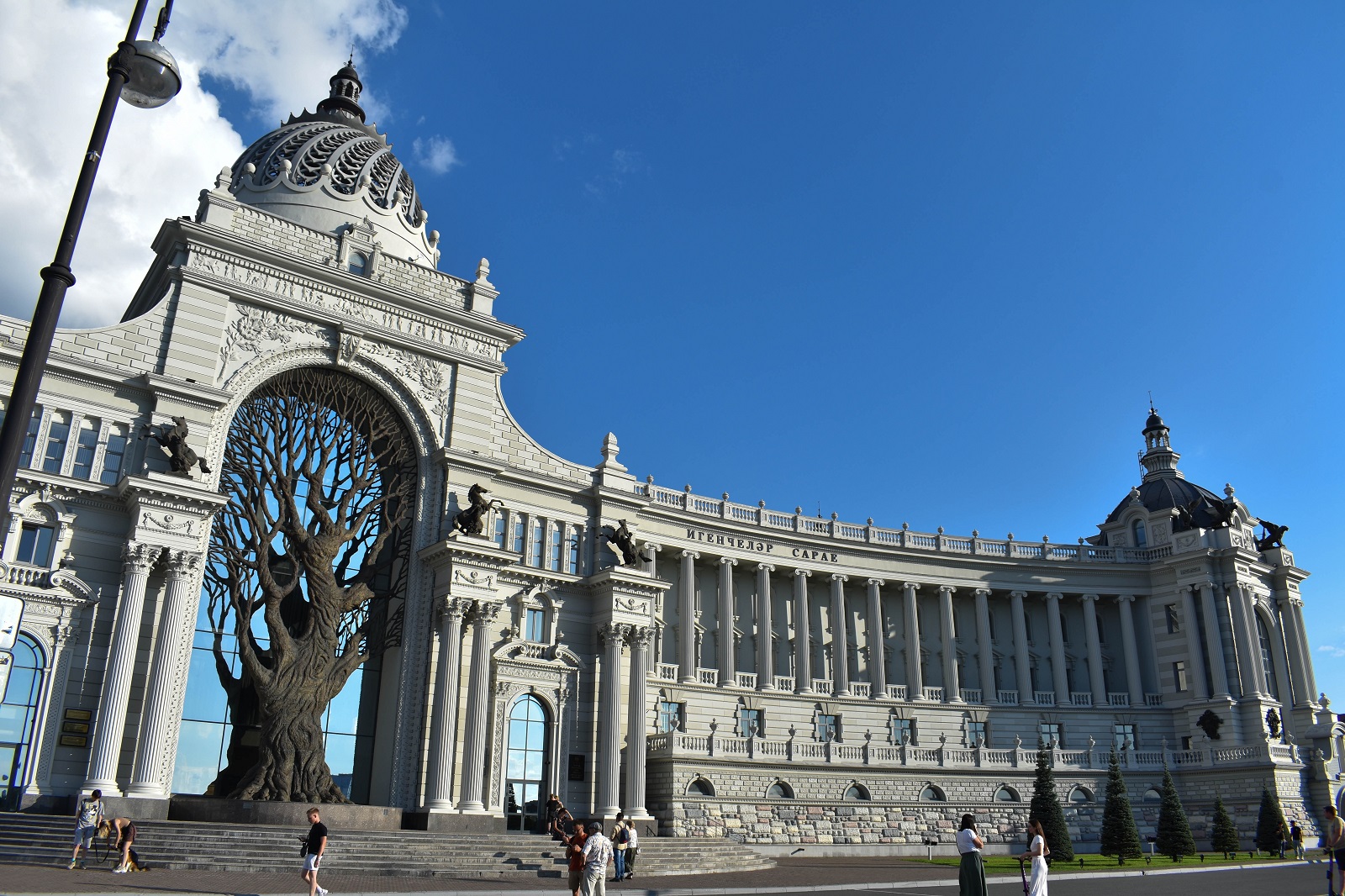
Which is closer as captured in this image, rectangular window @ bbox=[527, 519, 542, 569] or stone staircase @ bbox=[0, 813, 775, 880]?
stone staircase @ bbox=[0, 813, 775, 880]

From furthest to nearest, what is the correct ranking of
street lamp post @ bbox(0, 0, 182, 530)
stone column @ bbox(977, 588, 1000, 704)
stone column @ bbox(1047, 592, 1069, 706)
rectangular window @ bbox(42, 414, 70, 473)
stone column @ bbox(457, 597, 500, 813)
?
stone column @ bbox(1047, 592, 1069, 706) < stone column @ bbox(977, 588, 1000, 704) < stone column @ bbox(457, 597, 500, 813) < rectangular window @ bbox(42, 414, 70, 473) < street lamp post @ bbox(0, 0, 182, 530)

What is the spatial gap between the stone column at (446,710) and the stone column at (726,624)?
68.9 ft

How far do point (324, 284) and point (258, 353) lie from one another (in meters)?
4.41

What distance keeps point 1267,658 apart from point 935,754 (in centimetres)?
2803

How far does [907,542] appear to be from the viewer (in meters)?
66.9

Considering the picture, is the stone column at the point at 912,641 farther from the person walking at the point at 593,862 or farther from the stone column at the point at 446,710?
the person walking at the point at 593,862

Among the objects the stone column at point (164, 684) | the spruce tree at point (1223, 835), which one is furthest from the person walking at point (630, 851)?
the spruce tree at point (1223, 835)

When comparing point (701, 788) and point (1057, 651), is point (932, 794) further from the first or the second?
point (1057, 651)

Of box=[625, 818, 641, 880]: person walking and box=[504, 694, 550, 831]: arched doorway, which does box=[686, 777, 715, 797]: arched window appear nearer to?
box=[504, 694, 550, 831]: arched doorway

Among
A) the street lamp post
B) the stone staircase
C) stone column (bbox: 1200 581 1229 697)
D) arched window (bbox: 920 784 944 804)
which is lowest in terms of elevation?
the stone staircase

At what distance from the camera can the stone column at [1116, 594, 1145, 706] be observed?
67312mm

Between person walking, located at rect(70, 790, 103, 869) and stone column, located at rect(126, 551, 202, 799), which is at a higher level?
stone column, located at rect(126, 551, 202, 799)

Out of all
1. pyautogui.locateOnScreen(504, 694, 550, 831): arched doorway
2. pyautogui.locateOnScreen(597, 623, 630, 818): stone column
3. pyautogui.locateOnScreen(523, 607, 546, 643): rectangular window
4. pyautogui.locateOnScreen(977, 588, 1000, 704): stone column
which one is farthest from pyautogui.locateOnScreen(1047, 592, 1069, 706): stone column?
pyautogui.locateOnScreen(523, 607, 546, 643): rectangular window

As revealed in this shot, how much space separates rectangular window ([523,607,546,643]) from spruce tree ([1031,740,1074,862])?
72.6ft
